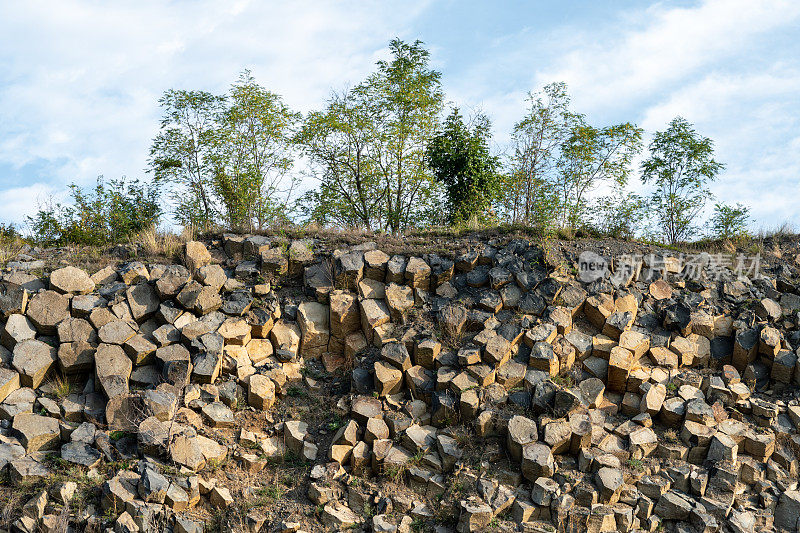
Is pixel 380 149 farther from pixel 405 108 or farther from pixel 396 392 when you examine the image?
pixel 396 392

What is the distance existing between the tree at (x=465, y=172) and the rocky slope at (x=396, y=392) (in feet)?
15.6

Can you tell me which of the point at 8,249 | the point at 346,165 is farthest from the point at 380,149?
the point at 8,249

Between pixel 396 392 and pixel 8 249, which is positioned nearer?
pixel 396 392

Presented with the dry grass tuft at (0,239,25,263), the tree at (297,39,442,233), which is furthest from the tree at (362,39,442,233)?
the dry grass tuft at (0,239,25,263)

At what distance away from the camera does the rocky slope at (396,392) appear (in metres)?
7.82

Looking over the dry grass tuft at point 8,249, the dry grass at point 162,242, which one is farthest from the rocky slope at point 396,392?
the dry grass tuft at point 8,249

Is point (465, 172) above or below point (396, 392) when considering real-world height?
above

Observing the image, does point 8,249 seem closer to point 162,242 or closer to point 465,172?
point 162,242

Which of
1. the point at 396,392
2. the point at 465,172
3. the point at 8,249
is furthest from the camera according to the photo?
the point at 465,172

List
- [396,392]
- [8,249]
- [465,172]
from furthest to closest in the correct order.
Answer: [465,172], [8,249], [396,392]

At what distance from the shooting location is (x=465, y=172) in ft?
52.4

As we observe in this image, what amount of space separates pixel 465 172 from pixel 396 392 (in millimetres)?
8114

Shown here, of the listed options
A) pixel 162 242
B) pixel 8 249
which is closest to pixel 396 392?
pixel 162 242

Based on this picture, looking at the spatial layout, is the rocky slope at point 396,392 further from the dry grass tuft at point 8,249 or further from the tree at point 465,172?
the tree at point 465,172
